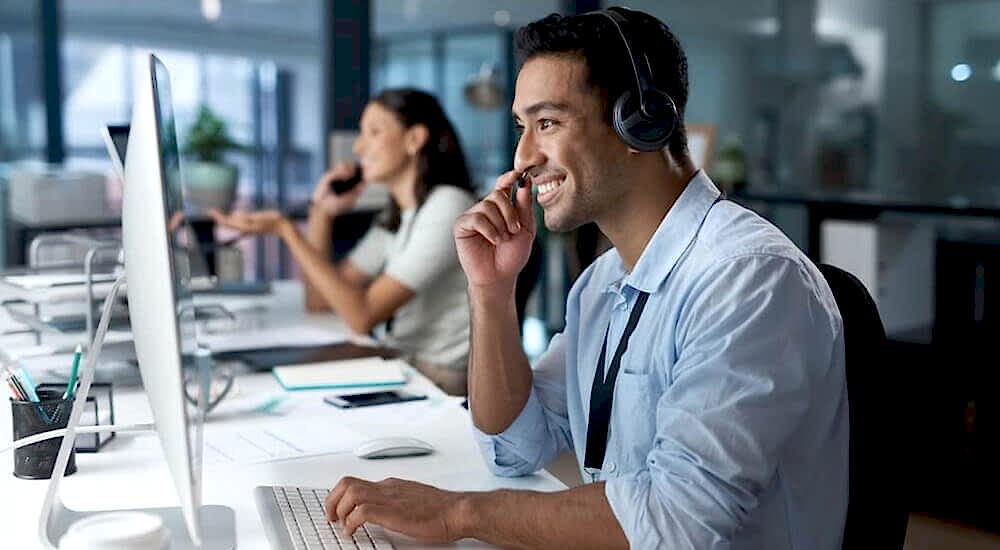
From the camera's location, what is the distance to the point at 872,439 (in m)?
1.28

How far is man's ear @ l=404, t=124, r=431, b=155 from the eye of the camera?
2.98 m

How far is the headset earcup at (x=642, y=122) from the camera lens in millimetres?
1367

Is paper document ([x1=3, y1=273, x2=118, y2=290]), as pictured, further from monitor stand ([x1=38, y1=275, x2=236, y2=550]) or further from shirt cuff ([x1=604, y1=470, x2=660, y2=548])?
shirt cuff ([x1=604, y1=470, x2=660, y2=548])

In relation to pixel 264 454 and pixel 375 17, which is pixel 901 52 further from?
pixel 264 454

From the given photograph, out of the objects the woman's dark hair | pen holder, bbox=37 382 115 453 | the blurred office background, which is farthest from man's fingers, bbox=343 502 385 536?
the blurred office background

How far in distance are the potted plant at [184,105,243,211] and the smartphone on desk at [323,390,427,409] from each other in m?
1.79

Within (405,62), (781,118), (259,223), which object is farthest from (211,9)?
(259,223)

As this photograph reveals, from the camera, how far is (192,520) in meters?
0.90

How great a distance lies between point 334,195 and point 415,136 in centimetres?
50

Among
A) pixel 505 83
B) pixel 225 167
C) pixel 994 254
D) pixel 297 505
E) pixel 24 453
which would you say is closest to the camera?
pixel 297 505

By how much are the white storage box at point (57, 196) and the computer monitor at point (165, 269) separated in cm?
267

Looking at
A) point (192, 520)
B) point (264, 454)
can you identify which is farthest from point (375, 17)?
point (192, 520)

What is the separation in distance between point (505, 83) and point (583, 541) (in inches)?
188

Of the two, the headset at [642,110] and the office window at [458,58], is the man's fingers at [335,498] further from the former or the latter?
the office window at [458,58]
